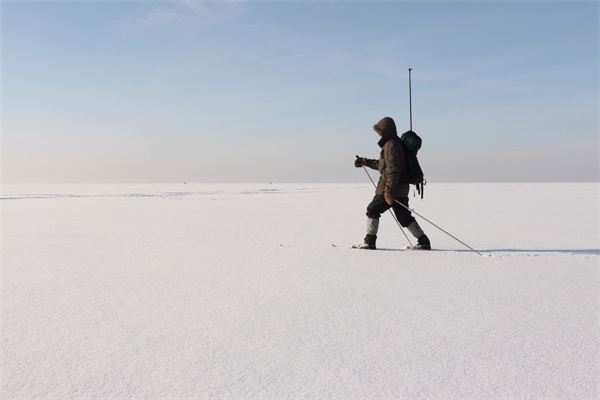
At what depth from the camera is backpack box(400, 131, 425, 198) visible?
4957 mm

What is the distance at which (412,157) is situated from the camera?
199 inches

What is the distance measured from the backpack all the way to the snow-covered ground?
0.89 m

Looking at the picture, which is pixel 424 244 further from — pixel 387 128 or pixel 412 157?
pixel 387 128

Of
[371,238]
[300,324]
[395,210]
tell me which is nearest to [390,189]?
[395,210]

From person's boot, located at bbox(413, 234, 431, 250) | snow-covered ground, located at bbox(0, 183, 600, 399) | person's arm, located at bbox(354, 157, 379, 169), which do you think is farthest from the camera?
person's arm, located at bbox(354, 157, 379, 169)

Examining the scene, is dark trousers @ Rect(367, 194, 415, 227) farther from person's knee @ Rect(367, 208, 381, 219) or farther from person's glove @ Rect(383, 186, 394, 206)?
person's glove @ Rect(383, 186, 394, 206)

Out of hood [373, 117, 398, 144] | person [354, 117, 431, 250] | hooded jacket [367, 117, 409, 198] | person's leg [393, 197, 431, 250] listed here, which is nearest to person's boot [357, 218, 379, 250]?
person [354, 117, 431, 250]

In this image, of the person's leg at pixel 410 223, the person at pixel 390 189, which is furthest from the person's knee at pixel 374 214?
the person's leg at pixel 410 223

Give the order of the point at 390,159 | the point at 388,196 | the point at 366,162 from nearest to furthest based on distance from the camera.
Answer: the point at 388,196, the point at 390,159, the point at 366,162

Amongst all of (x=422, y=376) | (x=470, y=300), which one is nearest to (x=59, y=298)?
(x=422, y=376)

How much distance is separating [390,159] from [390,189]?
1.15 feet

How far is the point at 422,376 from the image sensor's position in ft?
5.56

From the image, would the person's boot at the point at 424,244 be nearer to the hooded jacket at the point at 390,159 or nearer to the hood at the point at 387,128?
the hooded jacket at the point at 390,159

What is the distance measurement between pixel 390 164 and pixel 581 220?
5.77 metres
